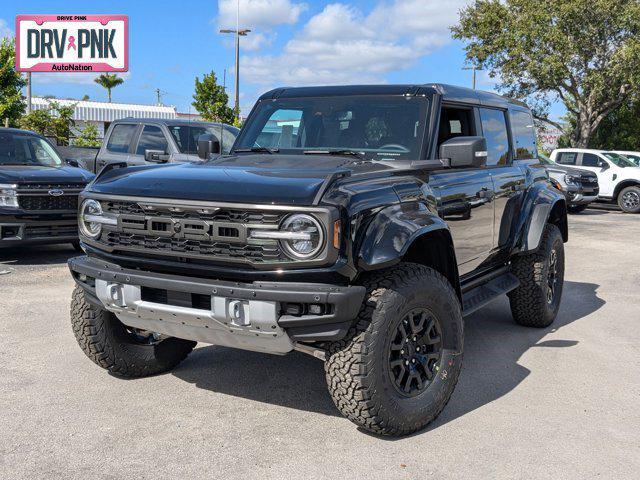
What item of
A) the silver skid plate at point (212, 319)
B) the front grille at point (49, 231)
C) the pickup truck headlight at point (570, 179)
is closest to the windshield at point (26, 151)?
the front grille at point (49, 231)

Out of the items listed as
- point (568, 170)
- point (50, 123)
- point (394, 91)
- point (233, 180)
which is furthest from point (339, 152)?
point (50, 123)

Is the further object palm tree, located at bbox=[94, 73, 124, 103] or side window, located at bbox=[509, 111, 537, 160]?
palm tree, located at bbox=[94, 73, 124, 103]

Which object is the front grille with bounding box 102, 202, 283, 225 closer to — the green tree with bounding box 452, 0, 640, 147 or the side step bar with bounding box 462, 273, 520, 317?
the side step bar with bounding box 462, 273, 520, 317

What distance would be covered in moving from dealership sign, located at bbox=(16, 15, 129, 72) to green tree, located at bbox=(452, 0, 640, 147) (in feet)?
47.0

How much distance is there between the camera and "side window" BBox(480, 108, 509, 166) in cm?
536

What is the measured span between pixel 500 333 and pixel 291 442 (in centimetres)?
289

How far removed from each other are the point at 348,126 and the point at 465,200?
930 mm

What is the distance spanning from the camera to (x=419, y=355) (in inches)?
150

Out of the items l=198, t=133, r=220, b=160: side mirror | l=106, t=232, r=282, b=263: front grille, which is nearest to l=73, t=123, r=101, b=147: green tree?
l=198, t=133, r=220, b=160: side mirror

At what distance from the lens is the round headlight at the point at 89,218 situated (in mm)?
3863

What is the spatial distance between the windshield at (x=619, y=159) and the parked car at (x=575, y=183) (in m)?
1.48

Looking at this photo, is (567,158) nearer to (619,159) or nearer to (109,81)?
(619,159)

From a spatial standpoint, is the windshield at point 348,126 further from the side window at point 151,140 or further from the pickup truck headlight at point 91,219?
the side window at point 151,140

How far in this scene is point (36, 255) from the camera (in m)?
9.35
